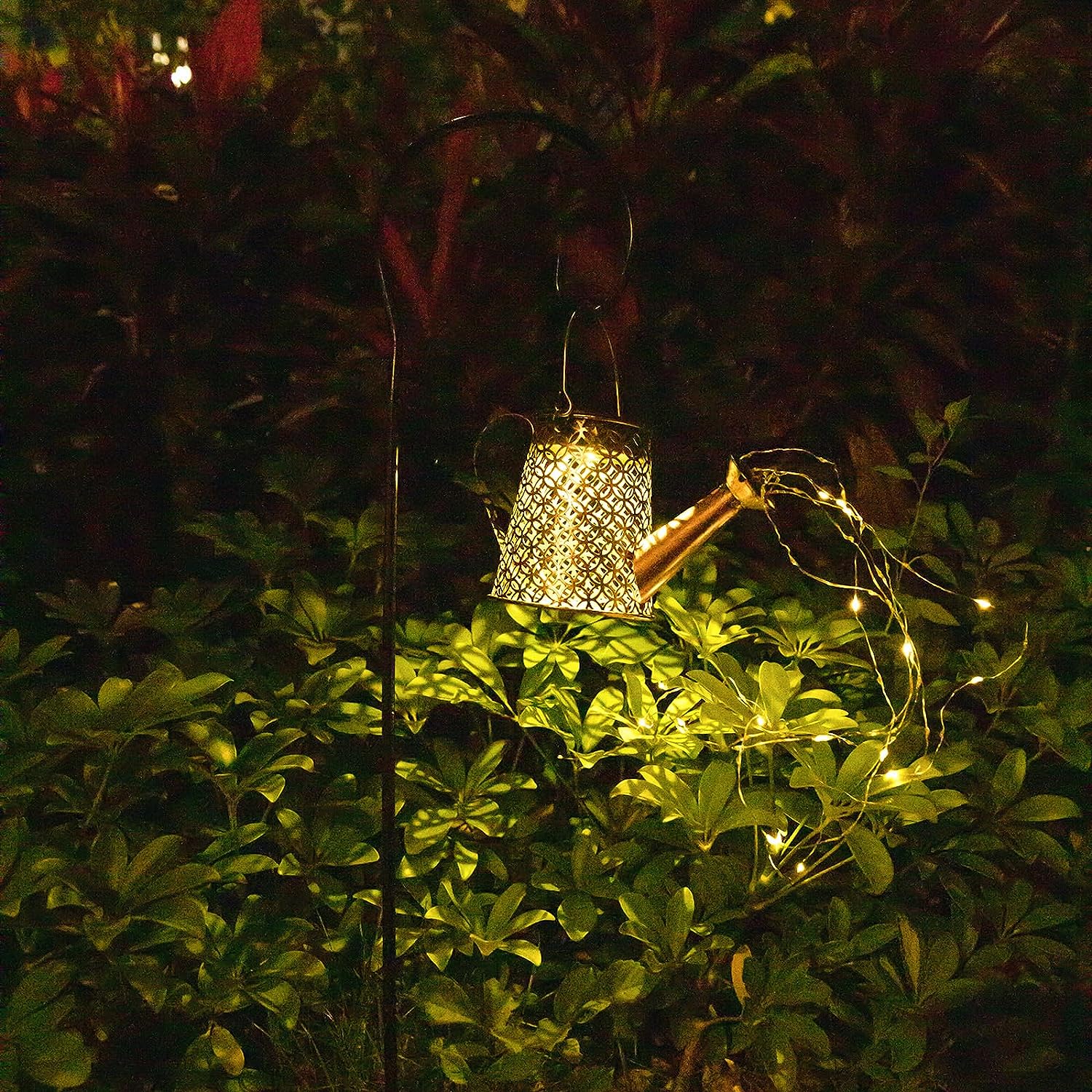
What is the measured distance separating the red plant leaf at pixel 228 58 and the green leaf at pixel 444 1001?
3.87 ft

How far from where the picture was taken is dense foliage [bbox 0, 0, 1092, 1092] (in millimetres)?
1113

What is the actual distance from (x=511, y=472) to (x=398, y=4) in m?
1.42

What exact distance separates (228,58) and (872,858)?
131 centimetres

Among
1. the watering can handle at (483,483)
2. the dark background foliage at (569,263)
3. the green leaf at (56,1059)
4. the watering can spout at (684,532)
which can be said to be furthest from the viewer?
the dark background foliage at (569,263)

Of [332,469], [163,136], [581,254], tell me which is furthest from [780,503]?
[163,136]

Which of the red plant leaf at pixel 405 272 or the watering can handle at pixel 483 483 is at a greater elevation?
the red plant leaf at pixel 405 272

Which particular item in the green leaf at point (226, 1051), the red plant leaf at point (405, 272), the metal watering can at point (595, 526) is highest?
the red plant leaf at point (405, 272)

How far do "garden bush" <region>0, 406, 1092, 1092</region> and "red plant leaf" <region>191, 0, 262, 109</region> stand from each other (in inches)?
23.8

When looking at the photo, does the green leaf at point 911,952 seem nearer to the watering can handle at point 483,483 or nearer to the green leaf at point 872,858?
the green leaf at point 872,858

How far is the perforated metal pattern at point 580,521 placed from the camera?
0.96 meters

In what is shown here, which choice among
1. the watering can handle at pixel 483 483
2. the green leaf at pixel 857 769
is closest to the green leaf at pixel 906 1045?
the green leaf at pixel 857 769

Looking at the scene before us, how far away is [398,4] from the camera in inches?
84.7

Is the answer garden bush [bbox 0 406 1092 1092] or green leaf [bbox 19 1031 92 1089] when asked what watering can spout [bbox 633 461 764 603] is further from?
green leaf [bbox 19 1031 92 1089]

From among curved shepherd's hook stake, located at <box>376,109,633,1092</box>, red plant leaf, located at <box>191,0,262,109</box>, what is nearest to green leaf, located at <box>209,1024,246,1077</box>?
curved shepherd's hook stake, located at <box>376,109,633,1092</box>
